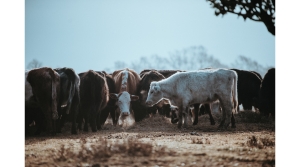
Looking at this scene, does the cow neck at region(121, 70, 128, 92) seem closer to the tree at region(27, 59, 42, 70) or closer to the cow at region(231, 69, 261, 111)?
the tree at region(27, 59, 42, 70)

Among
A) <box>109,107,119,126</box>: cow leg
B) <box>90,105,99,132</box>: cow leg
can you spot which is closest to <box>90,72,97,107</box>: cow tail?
<box>90,105,99,132</box>: cow leg

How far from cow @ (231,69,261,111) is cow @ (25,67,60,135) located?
10.5 feet

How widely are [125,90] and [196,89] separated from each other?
129cm

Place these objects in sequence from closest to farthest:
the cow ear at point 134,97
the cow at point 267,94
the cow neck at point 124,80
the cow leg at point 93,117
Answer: the cow at point 267,94
the cow leg at point 93,117
the cow ear at point 134,97
the cow neck at point 124,80

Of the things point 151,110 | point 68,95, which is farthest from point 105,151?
point 151,110

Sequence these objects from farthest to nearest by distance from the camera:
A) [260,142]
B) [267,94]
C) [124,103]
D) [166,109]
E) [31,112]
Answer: [166,109] < [124,103] < [267,94] < [31,112] < [260,142]

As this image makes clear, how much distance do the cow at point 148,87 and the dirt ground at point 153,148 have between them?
93cm

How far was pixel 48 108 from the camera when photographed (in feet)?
23.6

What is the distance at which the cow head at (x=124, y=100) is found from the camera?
763cm

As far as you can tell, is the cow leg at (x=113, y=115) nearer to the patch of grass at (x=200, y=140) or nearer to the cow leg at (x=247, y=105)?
the patch of grass at (x=200, y=140)

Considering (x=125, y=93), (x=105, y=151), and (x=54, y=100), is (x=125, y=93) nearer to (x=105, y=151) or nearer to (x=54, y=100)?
(x=54, y=100)

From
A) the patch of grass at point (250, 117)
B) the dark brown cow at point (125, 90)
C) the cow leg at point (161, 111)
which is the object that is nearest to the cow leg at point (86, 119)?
the dark brown cow at point (125, 90)

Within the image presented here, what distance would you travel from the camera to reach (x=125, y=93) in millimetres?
7746
